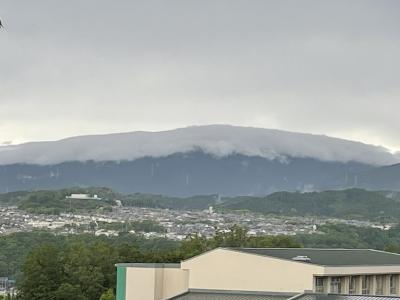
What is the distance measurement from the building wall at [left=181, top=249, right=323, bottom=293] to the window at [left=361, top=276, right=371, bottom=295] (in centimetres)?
782

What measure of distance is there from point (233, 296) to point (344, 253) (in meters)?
14.6

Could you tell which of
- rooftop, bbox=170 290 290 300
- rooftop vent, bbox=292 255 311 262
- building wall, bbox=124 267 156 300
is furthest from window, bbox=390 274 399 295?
building wall, bbox=124 267 156 300

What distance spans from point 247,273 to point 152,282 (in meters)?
7.59

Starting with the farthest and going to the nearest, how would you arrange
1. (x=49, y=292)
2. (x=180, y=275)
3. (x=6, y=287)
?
(x=6, y=287) → (x=49, y=292) → (x=180, y=275)

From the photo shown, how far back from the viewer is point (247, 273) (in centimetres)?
6731

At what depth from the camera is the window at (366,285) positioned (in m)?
71.6

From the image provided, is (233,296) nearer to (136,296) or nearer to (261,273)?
(261,273)

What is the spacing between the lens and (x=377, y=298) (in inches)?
2126

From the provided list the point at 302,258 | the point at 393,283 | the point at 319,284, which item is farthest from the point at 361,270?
the point at 393,283

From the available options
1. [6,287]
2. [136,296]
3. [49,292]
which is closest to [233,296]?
[136,296]

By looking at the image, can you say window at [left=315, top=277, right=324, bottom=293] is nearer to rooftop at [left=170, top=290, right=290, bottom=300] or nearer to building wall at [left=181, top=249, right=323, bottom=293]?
building wall at [left=181, top=249, right=323, bottom=293]

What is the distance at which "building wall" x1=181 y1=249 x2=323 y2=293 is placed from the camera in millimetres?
65125

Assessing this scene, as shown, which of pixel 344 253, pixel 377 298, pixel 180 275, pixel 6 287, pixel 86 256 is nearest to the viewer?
pixel 377 298

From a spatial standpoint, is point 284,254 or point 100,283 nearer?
point 284,254
